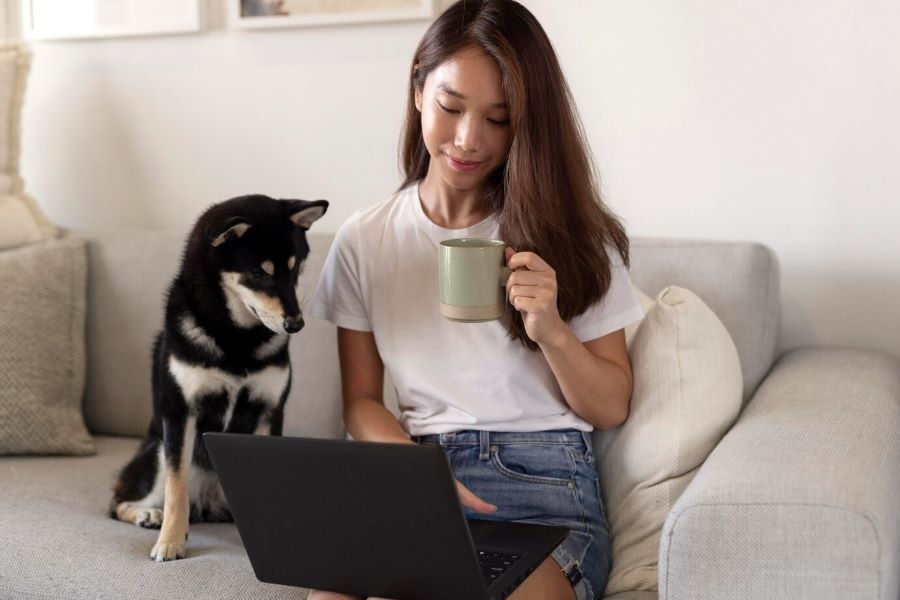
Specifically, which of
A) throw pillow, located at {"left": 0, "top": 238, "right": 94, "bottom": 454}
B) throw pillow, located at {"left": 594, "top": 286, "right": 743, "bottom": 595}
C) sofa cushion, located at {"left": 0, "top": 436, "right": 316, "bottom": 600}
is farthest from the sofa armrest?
throw pillow, located at {"left": 0, "top": 238, "right": 94, "bottom": 454}

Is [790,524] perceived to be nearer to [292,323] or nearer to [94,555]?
[292,323]

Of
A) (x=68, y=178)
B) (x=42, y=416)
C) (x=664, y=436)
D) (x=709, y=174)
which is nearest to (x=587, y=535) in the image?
(x=664, y=436)

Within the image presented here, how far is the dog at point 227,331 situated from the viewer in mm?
1508

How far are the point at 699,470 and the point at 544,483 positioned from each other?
9.0 inches

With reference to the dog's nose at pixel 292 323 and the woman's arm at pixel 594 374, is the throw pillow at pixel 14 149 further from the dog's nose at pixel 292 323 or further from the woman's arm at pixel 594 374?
the woman's arm at pixel 594 374

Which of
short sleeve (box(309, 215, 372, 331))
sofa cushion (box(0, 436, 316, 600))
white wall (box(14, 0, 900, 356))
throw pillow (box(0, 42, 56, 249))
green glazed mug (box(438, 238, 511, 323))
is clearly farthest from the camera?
throw pillow (box(0, 42, 56, 249))

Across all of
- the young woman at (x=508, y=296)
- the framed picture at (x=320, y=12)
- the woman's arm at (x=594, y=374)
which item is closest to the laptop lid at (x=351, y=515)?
the young woman at (x=508, y=296)

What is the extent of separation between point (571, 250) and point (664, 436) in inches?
12.7

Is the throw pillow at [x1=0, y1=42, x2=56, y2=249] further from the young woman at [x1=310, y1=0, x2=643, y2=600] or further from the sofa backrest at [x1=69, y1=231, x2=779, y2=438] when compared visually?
the young woman at [x1=310, y1=0, x2=643, y2=600]

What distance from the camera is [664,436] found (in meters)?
1.54

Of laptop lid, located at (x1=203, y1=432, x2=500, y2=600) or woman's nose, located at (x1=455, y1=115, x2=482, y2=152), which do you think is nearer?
laptop lid, located at (x1=203, y1=432, x2=500, y2=600)

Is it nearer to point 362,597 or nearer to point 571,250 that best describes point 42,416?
point 362,597

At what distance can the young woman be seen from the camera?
1.43 metres

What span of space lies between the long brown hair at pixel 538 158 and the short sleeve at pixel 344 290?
0.84 ft
